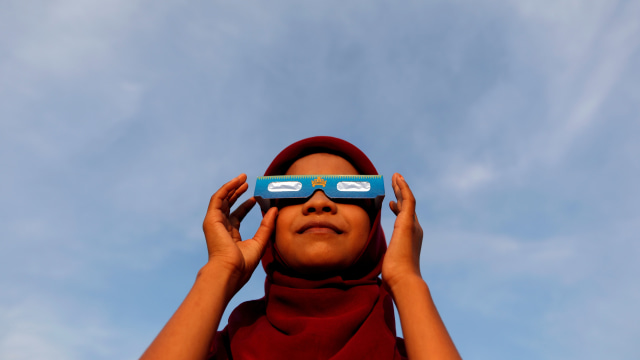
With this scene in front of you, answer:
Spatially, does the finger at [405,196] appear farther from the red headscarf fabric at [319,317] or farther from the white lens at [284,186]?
the white lens at [284,186]

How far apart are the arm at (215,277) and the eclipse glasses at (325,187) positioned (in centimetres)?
18

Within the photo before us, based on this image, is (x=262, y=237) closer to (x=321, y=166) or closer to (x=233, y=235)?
(x=233, y=235)

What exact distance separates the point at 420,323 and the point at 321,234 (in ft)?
3.22

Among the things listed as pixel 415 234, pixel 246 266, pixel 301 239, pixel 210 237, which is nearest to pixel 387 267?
pixel 415 234

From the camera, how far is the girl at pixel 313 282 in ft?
8.58

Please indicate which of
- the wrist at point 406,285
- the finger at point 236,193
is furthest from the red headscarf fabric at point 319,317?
the finger at point 236,193

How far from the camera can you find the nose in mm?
3328

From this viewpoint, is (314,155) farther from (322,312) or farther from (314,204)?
(322,312)

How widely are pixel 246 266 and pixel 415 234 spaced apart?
1.24 meters

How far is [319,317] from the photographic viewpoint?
315cm

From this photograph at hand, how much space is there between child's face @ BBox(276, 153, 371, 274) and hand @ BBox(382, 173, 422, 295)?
33 centimetres

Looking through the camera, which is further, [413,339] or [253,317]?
[253,317]

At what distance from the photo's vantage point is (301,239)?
3289 mm

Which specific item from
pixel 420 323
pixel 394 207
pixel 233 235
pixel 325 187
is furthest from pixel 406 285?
pixel 233 235
